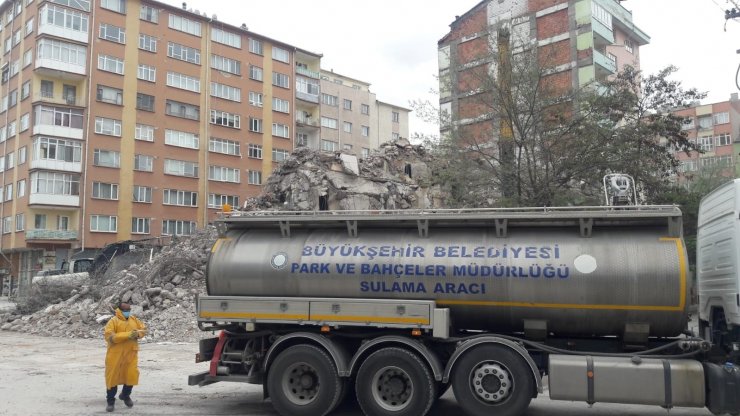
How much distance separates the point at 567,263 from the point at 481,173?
12113 millimetres

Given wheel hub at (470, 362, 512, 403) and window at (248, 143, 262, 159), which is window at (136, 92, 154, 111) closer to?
window at (248, 143, 262, 159)

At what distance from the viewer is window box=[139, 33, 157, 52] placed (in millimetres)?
51156

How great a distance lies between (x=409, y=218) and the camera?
807cm

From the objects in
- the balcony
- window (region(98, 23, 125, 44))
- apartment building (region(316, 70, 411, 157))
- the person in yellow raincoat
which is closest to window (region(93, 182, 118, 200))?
the balcony

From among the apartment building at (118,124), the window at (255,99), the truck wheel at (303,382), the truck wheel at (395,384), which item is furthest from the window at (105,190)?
the truck wheel at (395,384)

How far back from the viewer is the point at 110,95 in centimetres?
4912

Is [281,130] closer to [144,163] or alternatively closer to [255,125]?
[255,125]

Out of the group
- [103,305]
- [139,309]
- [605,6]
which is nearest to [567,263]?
[139,309]

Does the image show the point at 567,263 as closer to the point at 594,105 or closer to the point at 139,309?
the point at 594,105

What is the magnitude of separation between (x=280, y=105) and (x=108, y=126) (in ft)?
58.1

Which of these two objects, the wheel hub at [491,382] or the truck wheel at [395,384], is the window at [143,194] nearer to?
the truck wheel at [395,384]

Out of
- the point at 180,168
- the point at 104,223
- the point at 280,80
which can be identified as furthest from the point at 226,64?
the point at 104,223

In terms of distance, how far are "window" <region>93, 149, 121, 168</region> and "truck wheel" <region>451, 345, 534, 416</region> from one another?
46.5 metres

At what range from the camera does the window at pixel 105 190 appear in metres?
47.5
